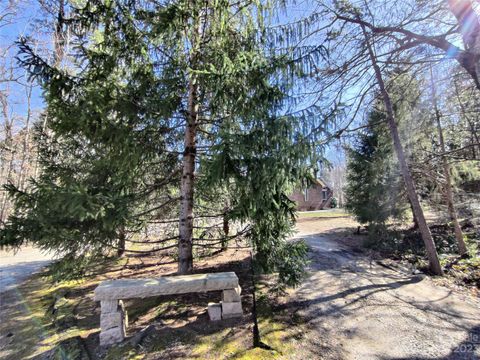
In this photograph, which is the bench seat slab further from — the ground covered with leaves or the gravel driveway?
the gravel driveway

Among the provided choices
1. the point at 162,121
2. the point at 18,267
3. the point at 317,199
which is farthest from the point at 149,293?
the point at 317,199

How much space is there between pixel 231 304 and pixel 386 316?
2.46 metres

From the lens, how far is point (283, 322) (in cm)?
348

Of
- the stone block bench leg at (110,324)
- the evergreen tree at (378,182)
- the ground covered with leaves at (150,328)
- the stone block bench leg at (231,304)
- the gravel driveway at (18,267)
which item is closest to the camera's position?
the ground covered with leaves at (150,328)

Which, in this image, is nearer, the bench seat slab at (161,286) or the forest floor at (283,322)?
the forest floor at (283,322)

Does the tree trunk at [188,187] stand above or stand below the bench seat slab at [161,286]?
above

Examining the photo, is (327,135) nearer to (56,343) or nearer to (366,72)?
(366,72)

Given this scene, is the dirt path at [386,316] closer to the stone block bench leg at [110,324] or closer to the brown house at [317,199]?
the stone block bench leg at [110,324]

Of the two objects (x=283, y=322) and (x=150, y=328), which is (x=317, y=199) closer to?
(x=283, y=322)

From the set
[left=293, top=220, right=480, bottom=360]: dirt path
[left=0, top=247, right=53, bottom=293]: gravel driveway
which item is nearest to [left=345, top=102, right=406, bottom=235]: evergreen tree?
[left=293, top=220, right=480, bottom=360]: dirt path

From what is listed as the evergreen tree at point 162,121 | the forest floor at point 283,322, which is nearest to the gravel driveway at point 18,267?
the forest floor at point 283,322

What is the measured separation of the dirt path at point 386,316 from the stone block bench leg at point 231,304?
1.04 m

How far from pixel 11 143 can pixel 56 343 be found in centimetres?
1382

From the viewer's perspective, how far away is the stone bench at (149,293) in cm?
303
